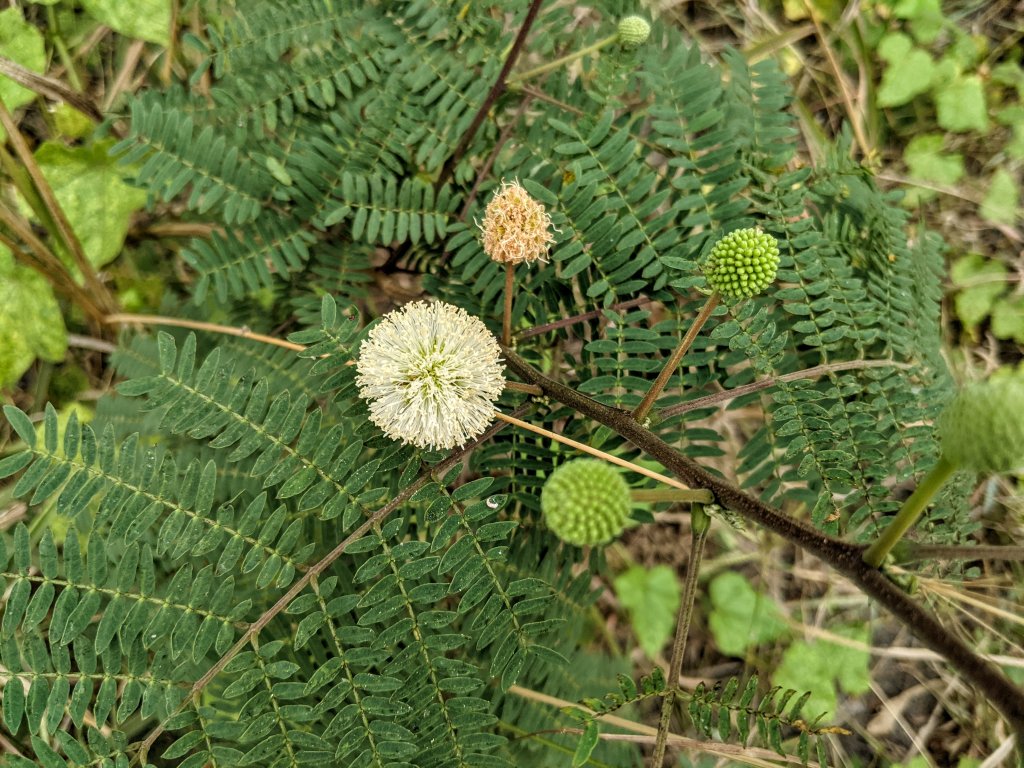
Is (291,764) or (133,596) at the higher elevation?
(133,596)

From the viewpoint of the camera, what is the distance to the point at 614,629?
12.1 ft

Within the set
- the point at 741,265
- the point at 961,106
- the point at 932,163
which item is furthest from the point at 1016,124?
the point at 741,265

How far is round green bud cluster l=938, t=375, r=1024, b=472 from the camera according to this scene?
4.25ft

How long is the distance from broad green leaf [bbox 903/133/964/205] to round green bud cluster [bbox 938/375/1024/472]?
3.17 metres

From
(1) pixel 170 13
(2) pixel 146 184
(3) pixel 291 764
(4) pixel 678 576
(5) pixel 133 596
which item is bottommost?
(4) pixel 678 576

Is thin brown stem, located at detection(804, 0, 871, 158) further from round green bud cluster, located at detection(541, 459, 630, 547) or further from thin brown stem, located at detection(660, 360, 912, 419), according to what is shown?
round green bud cluster, located at detection(541, 459, 630, 547)

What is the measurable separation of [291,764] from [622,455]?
1.32 metres

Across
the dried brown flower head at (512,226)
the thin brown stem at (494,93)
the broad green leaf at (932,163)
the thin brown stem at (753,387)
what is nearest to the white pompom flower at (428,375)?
the dried brown flower head at (512,226)

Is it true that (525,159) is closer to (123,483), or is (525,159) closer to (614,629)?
(123,483)

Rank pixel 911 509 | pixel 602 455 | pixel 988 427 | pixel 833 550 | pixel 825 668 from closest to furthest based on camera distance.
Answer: pixel 988 427 < pixel 911 509 < pixel 833 550 < pixel 602 455 < pixel 825 668

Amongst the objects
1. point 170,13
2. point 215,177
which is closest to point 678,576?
point 215,177

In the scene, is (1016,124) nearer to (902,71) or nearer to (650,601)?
(902,71)

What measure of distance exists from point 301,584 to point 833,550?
4.48ft

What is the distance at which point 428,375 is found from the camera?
204 cm
